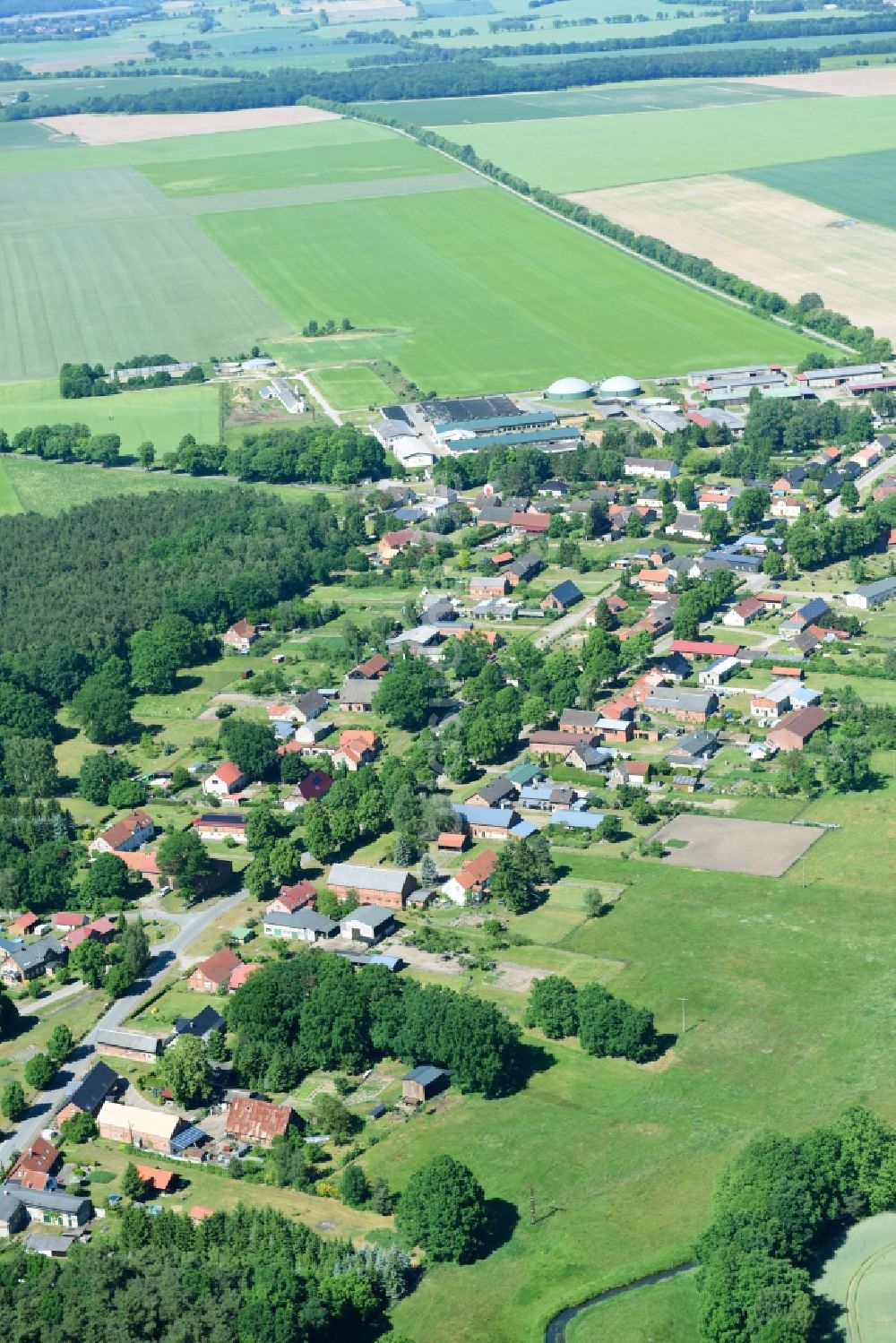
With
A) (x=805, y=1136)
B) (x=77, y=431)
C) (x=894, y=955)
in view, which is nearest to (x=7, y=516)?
(x=77, y=431)

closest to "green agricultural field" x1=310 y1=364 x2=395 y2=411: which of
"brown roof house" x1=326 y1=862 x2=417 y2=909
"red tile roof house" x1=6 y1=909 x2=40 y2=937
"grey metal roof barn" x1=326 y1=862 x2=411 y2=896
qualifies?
"grey metal roof barn" x1=326 y1=862 x2=411 y2=896

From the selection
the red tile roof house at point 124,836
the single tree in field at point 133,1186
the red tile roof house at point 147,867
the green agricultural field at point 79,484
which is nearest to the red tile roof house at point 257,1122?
the single tree in field at point 133,1186

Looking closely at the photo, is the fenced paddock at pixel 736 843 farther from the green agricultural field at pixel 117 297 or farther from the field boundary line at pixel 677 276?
the green agricultural field at pixel 117 297

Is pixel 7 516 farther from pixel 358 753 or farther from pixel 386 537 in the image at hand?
pixel 358 753

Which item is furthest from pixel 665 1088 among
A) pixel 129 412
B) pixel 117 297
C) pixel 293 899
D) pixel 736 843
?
pixel 117 297

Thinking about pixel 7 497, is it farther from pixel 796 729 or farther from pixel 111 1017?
pixel 111 1017

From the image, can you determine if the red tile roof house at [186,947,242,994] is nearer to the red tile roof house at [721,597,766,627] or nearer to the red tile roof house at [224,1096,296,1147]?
the red tile roof house at [224,1096,296,1147]
